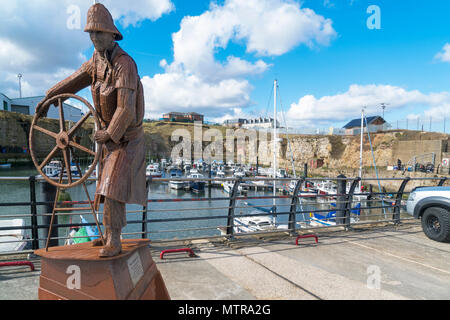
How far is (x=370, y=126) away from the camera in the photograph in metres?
69.9

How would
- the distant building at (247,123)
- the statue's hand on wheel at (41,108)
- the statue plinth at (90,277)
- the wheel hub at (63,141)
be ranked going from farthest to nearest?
the distant building at (247,123) → the statue's hand on wheel at (41,108) → the wheel hub at (63,141) → the statue plinth at (90,277)

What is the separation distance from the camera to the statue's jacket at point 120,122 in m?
2.64

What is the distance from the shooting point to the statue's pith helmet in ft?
8.71

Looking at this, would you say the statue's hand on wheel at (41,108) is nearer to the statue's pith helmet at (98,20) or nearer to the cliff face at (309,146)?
the statue's pith helmet at (98,20)

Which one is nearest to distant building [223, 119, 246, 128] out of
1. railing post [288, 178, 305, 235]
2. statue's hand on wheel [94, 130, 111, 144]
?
railing post [288, 178, 305, 235]

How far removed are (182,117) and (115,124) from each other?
139413 millimetres

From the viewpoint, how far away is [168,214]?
24016 millimetres

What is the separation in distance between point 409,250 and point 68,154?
6.25 meters

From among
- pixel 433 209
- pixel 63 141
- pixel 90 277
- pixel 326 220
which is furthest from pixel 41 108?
pixel 326 220

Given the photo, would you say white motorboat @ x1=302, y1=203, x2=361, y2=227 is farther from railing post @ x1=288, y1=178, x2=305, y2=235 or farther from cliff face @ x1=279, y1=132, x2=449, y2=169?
cliff face @ x1=279, y1=132, x2=449, y2=169

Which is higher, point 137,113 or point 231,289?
point 137,113

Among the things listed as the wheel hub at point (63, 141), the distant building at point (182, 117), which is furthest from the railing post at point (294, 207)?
the distant building at point (182, 117)
